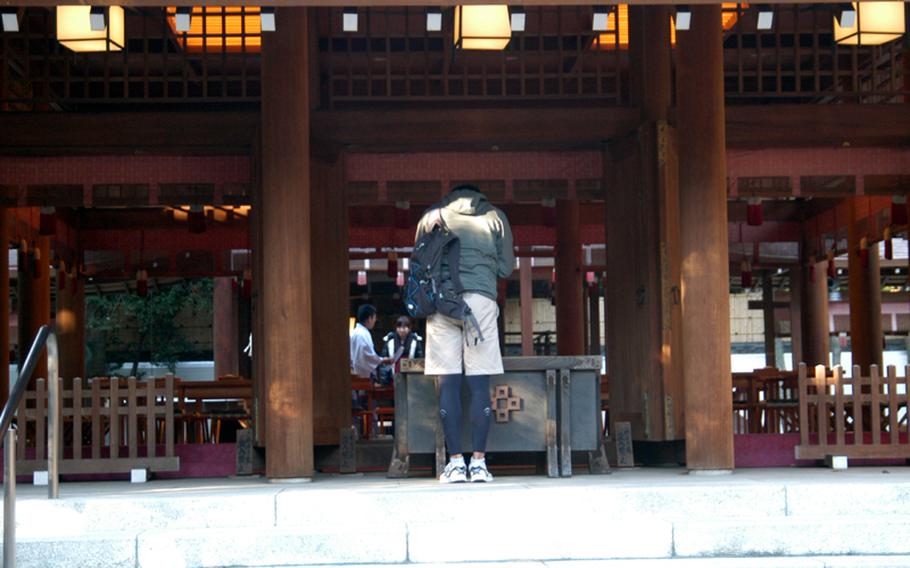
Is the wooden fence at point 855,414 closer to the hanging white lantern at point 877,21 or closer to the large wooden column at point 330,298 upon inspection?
the hanging white lantern at point 877,21

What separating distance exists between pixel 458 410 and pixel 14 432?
2.41 metres

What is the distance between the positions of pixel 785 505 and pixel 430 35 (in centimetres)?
484

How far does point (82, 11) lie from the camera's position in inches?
316

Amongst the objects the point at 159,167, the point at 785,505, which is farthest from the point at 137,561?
the point at 159,167

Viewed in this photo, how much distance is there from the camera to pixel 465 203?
7215 millimetres

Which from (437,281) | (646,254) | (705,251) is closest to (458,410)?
(437,281)

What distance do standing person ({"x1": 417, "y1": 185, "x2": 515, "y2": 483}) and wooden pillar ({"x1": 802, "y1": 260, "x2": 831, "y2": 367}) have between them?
30.5 feet

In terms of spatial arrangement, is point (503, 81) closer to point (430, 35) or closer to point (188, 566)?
point (430, 35)

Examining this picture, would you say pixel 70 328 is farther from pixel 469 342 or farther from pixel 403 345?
pixel 469 342

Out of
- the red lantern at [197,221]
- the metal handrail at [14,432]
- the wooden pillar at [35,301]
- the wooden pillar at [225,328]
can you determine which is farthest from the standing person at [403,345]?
the wooden pillar at [225,328]

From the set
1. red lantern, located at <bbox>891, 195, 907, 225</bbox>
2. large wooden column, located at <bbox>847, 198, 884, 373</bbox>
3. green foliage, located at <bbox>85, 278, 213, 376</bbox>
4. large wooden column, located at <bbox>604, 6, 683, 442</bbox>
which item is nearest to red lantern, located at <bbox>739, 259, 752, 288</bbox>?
large wooden column, located at <bbox>847, 198, 884, 373</bbox>

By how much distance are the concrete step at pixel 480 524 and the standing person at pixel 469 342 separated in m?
0.52

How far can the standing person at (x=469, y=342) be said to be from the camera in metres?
7.09

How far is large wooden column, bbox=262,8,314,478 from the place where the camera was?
24.3ft
